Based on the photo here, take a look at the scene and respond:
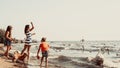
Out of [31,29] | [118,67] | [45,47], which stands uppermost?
[31,29]

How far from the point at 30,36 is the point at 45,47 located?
3.44ft

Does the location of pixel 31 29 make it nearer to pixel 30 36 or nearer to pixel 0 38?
pixel 30 36

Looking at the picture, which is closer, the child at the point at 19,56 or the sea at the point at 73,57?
the child at the point at 19,56

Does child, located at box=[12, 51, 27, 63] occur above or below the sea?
above

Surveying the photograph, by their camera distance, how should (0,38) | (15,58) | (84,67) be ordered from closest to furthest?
(15,58) < (84,67) < (0,38)

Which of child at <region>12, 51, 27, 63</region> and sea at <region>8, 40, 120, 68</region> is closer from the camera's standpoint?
child at <region>12, 51, 27, 63</region>

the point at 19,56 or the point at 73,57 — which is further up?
the point at 19,56

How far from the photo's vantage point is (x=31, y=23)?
14.6m

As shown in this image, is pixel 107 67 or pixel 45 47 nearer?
pixel 45 47

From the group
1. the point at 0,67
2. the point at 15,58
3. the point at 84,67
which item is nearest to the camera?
the point at 0,67

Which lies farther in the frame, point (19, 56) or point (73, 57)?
point (73, 57)

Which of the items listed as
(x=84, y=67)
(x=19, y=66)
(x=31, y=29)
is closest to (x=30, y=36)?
(x=31, y=29)

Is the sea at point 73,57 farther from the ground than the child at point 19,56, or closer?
closer

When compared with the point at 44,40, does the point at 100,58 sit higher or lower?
lower
